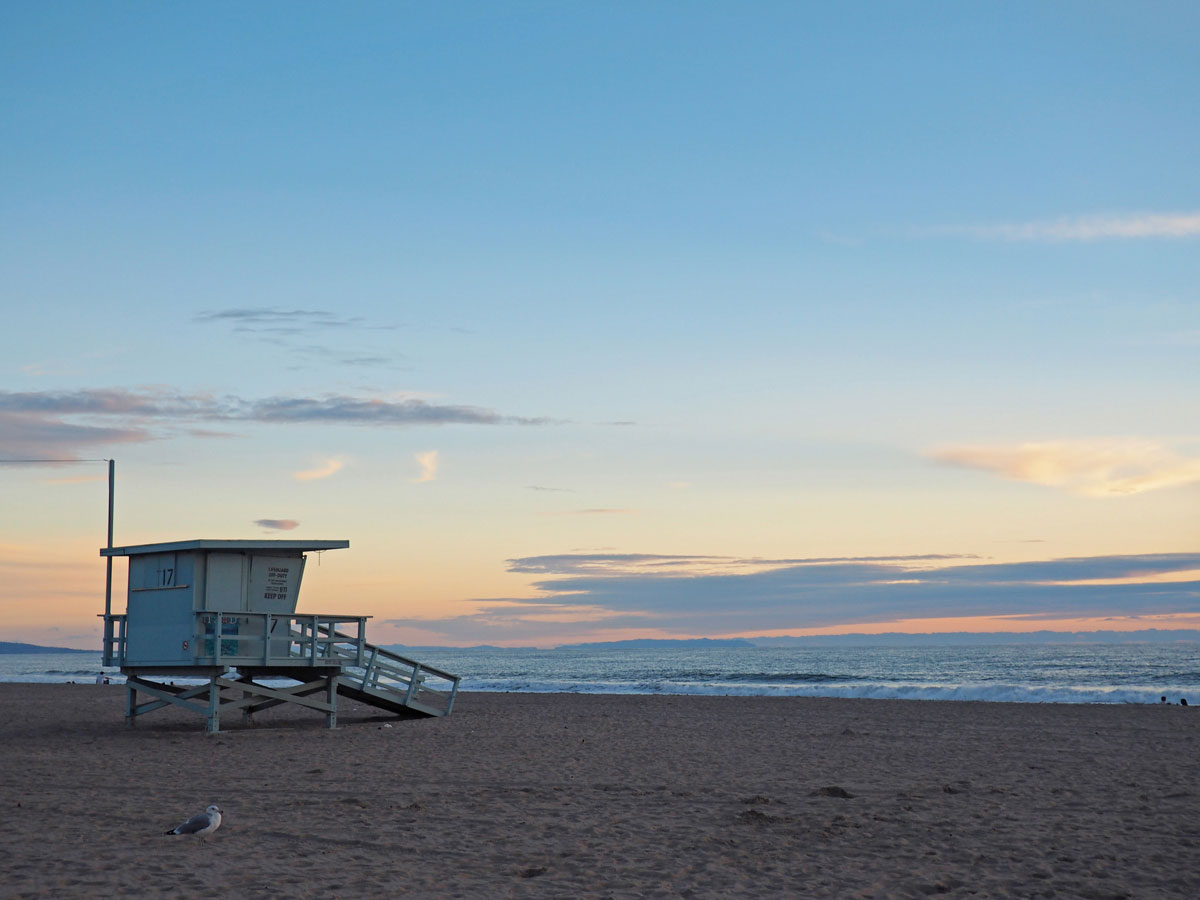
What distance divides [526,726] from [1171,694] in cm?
2587

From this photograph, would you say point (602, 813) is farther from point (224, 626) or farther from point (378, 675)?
point (378, 675)

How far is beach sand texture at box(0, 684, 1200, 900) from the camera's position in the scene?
7.57 metres

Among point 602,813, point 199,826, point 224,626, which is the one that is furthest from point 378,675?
point 199,826

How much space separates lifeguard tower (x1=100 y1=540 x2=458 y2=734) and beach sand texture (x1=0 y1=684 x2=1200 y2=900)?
2.85 feet

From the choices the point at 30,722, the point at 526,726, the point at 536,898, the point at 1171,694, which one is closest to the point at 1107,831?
the point at 536,898

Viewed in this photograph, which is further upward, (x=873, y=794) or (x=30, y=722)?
(x=873, y=794)

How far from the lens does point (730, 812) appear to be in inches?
411

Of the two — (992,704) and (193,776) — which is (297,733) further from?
(992,704)

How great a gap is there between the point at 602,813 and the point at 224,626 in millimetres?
10017

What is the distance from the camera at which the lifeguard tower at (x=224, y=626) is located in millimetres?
17875

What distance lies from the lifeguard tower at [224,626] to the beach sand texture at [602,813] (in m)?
0.87

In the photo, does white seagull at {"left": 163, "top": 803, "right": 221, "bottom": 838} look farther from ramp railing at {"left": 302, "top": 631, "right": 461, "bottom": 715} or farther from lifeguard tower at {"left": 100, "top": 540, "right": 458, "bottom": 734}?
ramp railing at {"left": 302, "top": 631, "right": 461, "bottom": 715}

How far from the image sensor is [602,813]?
→ 10.4 m

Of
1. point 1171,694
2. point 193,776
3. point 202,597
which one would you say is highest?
point 202,597
